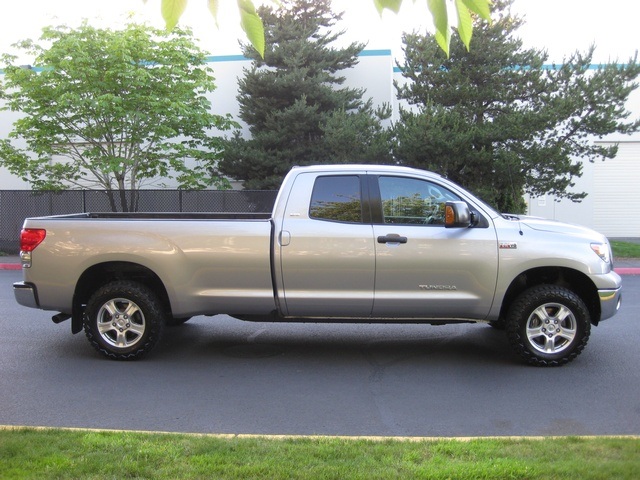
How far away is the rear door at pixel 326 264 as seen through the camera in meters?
6.58

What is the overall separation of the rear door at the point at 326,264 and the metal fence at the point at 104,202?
13.6 metres

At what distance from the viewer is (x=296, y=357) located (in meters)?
7.22

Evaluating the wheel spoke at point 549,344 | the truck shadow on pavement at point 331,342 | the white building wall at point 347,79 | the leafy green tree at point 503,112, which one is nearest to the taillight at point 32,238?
the truck shadow on pavement at point 331,342

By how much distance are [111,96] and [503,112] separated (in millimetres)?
11237

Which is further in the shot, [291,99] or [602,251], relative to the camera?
[291,99]

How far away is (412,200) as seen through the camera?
22.4ft

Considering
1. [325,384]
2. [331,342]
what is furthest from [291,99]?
[325,384]

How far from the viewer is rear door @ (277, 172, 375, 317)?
6582 mm

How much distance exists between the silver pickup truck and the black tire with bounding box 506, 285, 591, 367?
1 centimetres

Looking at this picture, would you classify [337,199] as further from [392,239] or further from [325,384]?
[325,384]

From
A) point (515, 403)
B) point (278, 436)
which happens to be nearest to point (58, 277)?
point (278, 436)

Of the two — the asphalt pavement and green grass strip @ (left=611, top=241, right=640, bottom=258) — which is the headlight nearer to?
the asphalt pavement

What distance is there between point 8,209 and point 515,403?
778 inches

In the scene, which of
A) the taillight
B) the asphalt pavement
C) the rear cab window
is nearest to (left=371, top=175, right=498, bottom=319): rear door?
the rear cab window
